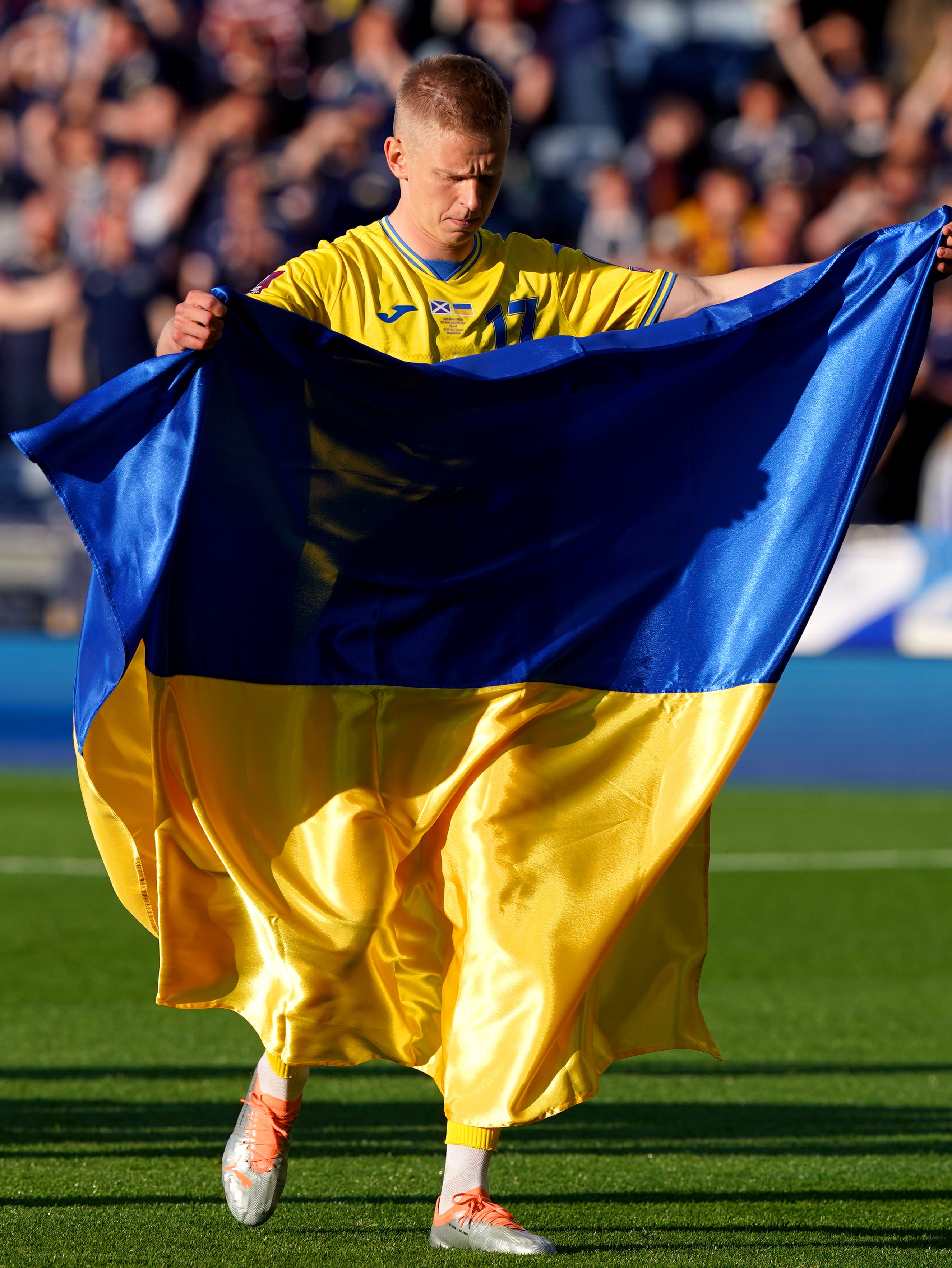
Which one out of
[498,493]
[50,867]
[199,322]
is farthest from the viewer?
[50,867]

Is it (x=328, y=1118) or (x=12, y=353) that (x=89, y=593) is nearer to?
(x=328, y=1118)

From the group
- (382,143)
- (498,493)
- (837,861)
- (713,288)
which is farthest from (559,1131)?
(382,143)

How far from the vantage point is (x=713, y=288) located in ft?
12.4

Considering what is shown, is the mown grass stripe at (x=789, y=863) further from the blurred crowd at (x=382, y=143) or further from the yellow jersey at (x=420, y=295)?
the yellow jersey at (x=420, y=295)

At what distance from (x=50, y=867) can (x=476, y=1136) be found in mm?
5275

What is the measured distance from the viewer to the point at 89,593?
11.7 feet

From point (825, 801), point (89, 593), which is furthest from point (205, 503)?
point (825, 801)

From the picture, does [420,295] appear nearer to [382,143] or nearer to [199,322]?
[199,322]

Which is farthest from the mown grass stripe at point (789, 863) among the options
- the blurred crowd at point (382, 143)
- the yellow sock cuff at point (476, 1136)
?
the yellow sock cuff at point (476, 1136)

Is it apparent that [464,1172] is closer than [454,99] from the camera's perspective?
Yes

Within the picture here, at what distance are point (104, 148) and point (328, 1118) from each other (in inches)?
448

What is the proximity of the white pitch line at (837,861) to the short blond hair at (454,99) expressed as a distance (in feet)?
18.1

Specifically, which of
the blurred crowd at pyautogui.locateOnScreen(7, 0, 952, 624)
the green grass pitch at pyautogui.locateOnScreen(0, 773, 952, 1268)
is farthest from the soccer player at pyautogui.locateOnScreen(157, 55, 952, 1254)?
the blurred crowd at pyautogui.locateOnScreen(7, 0, 952, 624)

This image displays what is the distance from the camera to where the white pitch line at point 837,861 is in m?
8.52
